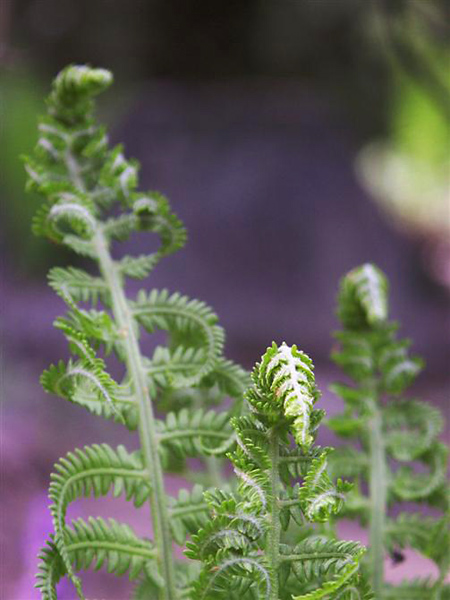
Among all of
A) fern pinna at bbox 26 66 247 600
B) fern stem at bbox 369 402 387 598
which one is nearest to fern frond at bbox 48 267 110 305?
fern pinna at bbox 26 66 247 600

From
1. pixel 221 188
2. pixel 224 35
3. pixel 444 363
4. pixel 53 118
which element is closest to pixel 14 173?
pixel 221 188

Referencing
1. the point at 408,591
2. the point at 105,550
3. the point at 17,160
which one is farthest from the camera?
the point at 17,160

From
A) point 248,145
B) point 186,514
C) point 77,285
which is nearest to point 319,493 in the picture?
point 186,514

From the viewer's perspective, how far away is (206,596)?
0.70 m

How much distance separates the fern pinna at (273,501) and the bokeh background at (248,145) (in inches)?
145

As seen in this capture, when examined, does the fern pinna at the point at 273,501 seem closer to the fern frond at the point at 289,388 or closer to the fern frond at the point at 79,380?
the fern frond at the point at 289,388

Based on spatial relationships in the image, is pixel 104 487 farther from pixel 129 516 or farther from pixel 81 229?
pixel 129 516

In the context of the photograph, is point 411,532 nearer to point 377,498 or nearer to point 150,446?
point 377,498

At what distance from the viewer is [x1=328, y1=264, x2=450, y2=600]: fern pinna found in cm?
103

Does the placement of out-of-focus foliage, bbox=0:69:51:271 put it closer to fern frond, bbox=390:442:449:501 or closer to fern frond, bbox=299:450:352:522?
fern frond, bbox=390:442:449:501

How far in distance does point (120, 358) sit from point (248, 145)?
4467 mm

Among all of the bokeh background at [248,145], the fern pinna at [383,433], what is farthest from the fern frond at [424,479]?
the bokeh background at [248,145]

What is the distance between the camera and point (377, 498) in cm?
106

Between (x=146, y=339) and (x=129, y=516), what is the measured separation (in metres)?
1.40
